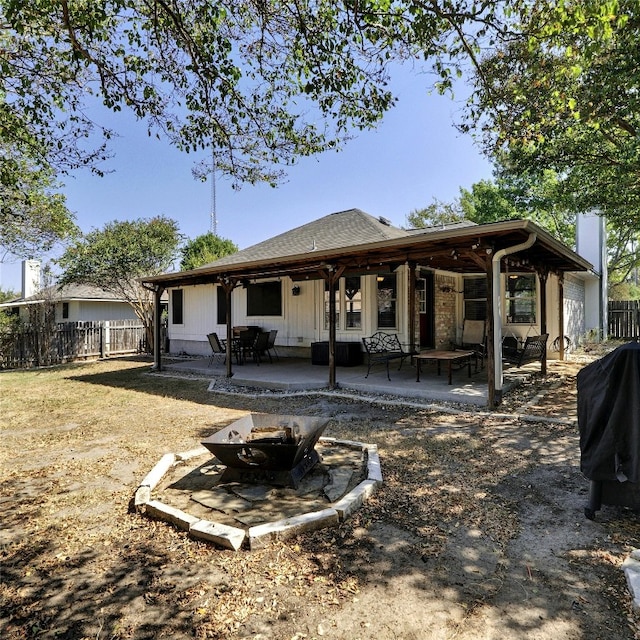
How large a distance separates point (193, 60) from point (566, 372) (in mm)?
9376

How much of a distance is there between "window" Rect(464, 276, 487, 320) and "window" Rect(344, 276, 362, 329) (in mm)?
3838

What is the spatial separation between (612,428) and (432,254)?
4.49 m

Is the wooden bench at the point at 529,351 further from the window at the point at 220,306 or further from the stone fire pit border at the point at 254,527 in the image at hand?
the window at the point at 220,306

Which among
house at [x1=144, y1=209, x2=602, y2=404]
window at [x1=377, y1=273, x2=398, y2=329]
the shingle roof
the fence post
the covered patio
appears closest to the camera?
the covered patio

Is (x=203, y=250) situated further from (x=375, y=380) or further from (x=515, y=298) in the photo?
(x=375, y=380)

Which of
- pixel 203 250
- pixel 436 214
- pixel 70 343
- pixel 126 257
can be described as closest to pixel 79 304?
pixel 70 343

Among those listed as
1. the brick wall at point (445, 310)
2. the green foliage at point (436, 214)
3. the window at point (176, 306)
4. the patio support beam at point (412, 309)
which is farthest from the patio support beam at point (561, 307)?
the green foliage at point (436, 214)

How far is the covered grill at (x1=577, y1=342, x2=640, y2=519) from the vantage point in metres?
2.48

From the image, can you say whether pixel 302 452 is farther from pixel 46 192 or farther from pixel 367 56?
pixel 46 192


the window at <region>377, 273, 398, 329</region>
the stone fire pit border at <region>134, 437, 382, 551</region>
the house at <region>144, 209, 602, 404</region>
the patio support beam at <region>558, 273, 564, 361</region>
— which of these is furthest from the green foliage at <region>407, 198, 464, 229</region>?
the stone fire pit border at <region>134, 437, 382, 551</region>

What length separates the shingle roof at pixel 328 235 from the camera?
422 inches

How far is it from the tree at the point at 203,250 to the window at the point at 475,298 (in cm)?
1731

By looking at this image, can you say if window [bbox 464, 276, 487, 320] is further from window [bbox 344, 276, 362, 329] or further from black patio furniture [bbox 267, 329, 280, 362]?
black patio furniture [bbox 267, 329, 280, 362]

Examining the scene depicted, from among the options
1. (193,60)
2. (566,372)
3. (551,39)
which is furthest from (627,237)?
(193,60)
